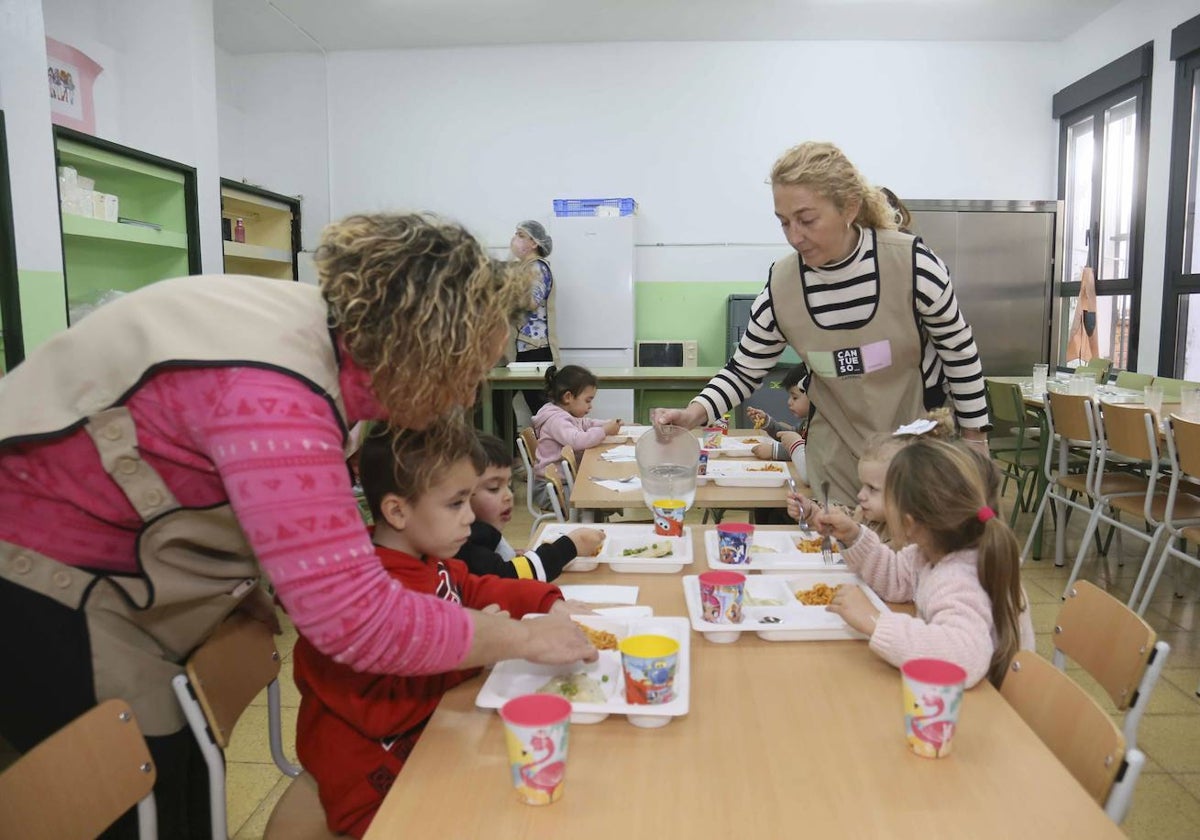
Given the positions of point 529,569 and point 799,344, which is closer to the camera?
point 529,569

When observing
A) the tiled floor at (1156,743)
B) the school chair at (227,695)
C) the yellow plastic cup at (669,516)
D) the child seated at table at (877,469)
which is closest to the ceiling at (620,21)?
the tiled floor at (1156,743)

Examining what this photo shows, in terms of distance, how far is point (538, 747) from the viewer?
3.16 ft

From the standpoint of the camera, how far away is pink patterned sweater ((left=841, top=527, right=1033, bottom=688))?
4.27 ft

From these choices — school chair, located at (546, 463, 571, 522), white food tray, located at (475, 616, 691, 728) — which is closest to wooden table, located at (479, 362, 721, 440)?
school chair, located at (546, 463, 571, 522)

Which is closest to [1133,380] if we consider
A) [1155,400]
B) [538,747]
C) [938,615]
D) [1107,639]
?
[1155,400]

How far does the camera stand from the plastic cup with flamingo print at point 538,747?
96 cm

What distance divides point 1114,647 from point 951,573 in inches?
12.3

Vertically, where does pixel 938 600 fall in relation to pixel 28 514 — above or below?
below

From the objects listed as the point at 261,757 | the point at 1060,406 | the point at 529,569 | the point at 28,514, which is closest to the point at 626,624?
the point at 529,569

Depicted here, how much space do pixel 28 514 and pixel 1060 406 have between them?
415cm

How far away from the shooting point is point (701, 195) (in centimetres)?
746

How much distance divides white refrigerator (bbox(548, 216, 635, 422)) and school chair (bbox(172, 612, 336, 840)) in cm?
580

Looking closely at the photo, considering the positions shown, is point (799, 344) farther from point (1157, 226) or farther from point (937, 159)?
point (937, 159)

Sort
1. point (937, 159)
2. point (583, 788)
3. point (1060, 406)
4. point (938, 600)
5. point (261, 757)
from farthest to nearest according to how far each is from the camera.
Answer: point (937, 159), point (1060, 406), point (261, 757), point (938, 600), point (583, 788)
